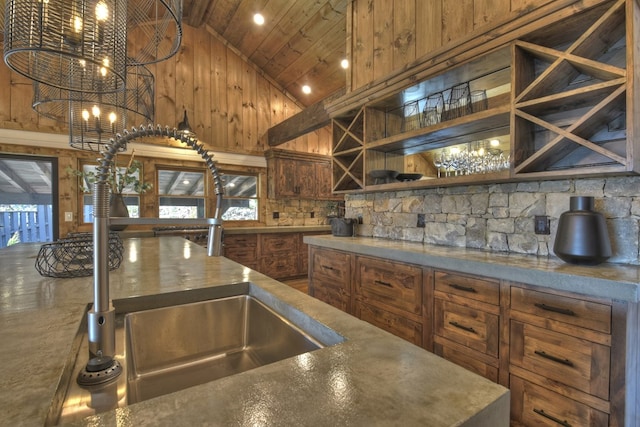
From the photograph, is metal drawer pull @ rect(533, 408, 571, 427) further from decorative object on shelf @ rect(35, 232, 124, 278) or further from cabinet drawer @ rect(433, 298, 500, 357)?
decorative object on shelf @ rect(35, 232, 124, 278)

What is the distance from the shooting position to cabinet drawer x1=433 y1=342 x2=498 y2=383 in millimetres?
1636

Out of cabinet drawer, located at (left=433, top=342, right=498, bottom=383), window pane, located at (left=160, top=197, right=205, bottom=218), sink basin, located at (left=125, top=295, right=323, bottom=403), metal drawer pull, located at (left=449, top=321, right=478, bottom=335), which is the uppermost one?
window pane, located at (left=160, top=197, right=205, bottom=218)

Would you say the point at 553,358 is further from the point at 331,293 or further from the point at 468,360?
the point at 331,293

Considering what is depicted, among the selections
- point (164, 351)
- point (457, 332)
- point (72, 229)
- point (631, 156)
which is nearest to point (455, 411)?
point (164, 351)

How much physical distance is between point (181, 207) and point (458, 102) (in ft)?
14.6

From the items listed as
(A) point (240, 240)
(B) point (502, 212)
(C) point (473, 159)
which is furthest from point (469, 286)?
(A) point (240, 240)

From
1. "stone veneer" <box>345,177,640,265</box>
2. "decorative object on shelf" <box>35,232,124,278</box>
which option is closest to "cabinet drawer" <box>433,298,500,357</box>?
"stone veneer" <box>345,177,640,265</box>

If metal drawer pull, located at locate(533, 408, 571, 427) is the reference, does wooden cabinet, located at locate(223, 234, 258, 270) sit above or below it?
above

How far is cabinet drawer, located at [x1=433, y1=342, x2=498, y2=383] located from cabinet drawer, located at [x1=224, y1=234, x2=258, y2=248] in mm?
3708

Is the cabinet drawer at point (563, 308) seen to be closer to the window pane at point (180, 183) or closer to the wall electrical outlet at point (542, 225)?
the wall electrical outlet at point (542, 225)

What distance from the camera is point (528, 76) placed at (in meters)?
1.91

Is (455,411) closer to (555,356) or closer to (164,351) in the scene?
(164,351)

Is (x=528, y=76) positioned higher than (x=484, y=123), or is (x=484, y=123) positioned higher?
(x=528, y=76)

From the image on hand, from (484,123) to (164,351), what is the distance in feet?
7.55
